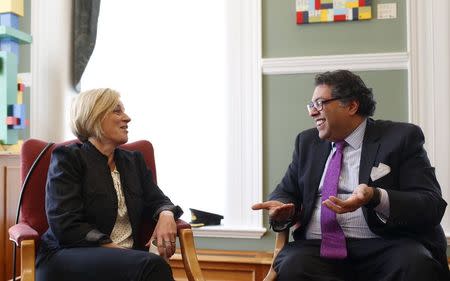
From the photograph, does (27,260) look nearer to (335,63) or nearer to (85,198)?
(85,198)

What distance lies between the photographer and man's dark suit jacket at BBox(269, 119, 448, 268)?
1.78 metres

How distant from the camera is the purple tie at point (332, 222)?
189 cm

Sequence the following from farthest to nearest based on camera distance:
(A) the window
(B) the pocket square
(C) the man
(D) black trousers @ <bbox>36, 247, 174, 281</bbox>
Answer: (A) the window, (B) the pocket square, (C) the man, (D) black trousers @ <bbox>36, 247, 174, 281</bbox>

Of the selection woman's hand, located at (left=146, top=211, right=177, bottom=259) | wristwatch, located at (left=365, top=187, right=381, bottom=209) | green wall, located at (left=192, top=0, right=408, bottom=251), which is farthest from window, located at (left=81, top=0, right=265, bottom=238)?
wristwatch, located at (left=365, top=187, right=381, bottom=209)

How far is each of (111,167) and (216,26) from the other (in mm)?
1523

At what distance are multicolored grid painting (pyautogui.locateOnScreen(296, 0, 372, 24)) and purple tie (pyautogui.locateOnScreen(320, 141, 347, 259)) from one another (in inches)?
44.5

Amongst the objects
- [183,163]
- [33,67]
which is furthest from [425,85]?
[33,67]

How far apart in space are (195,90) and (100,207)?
153cm

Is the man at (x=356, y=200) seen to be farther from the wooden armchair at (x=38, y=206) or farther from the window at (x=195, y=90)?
the window at (x=195, y=90)

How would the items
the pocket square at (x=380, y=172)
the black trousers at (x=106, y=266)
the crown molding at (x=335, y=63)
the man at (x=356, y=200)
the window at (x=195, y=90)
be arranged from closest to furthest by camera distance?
the black trousers at (x=106, y=266) → the man at (x=356, y=200) → the pocket square at (x=380, y=172) → the crown molding at (x=335, y=63) → the window at (x=195, y=90)

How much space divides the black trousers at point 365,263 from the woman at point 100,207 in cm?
46

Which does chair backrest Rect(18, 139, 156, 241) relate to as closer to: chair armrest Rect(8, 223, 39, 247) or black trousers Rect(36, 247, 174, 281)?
chair armrest Rect(8, 223, 39, 247)

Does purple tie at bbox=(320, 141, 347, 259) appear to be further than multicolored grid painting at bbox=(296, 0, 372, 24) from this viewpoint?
No

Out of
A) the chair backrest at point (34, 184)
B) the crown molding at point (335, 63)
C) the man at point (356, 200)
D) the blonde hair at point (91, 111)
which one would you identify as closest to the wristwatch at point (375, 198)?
the man at point (356, 200)
